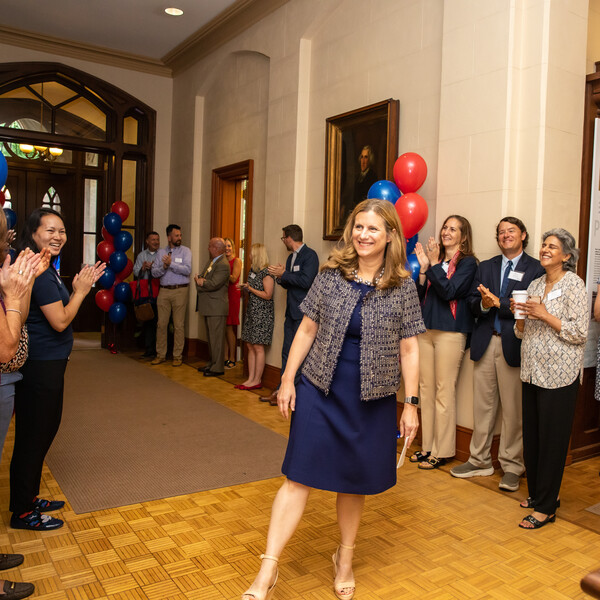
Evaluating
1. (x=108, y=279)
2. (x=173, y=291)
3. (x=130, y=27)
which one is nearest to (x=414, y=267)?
(x=173, y=291)

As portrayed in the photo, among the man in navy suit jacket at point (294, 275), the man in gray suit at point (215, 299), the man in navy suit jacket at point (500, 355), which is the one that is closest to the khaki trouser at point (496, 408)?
the man in navy suit jacket at point (500, 355)

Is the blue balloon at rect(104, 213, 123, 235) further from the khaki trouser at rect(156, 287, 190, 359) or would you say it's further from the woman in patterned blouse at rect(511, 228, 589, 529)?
the woman in patterned blouse at rect(511, 228, 589, 529)

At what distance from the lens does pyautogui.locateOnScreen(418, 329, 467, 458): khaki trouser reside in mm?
4137

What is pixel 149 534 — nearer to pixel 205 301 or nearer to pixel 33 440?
pixel 33 440

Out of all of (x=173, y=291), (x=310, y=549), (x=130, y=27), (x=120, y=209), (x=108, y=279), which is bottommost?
(x=310, y=549)

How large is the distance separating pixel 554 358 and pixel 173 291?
5.60 meters

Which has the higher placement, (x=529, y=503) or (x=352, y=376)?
(x=352, y=376)

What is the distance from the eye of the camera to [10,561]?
264 centimetres

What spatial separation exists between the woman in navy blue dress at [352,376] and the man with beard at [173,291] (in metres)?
5.64

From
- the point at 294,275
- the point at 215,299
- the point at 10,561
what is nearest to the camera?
the point at 10,561

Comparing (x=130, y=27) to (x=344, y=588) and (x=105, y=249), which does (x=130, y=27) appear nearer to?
(x=105, y=249)

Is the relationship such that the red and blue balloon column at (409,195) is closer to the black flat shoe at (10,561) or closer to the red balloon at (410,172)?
the red balloon at (410,172)

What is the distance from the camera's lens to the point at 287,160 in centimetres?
635

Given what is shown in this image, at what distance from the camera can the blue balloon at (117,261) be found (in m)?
8.23
